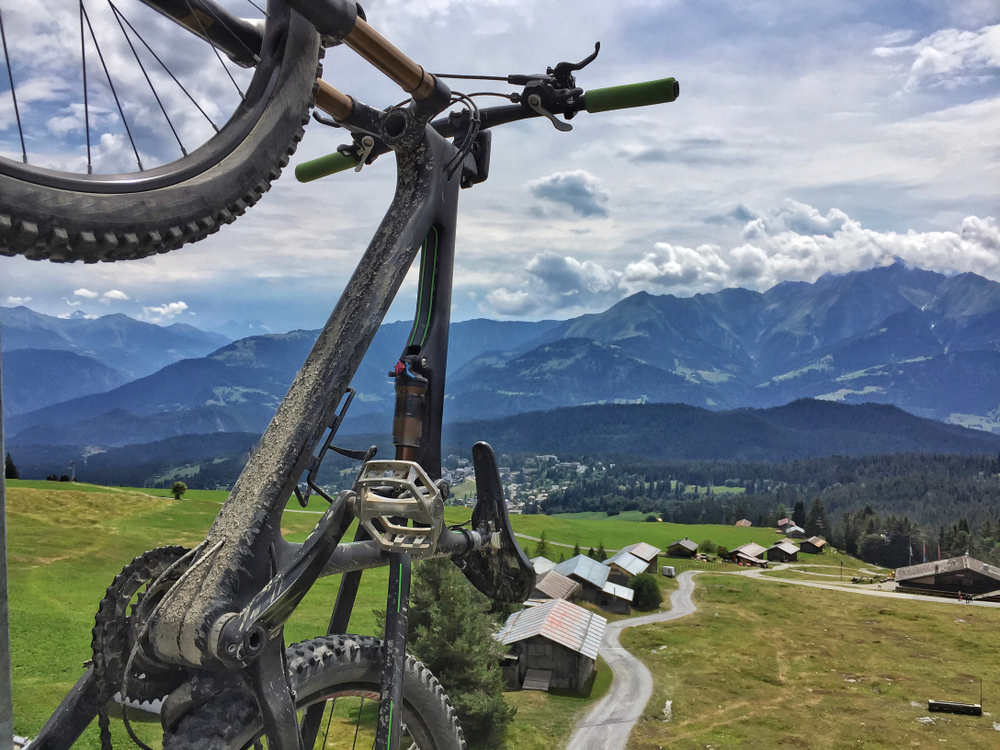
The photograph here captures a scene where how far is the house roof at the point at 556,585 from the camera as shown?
45.5 meters

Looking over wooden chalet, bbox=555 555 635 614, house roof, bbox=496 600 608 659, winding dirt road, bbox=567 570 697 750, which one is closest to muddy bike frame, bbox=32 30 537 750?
winding dirt road, bbox=567 570 697 750

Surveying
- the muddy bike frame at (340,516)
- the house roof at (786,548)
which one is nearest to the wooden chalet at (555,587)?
the muddy bike frame at (340,516)

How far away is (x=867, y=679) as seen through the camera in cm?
3572

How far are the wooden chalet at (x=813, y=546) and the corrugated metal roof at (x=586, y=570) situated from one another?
2090 inches

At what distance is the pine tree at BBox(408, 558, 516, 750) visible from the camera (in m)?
21.9

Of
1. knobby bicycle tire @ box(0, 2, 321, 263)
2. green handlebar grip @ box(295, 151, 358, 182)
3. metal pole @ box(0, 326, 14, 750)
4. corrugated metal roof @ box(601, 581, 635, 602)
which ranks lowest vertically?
corrugated metal roof @ box(601, 581, 635, 602)

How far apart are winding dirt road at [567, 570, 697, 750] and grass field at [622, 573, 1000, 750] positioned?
2.12ft

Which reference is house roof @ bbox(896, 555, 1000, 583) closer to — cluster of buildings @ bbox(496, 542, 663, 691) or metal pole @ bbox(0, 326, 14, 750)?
cluster of buildings @ bbox(496, 542, 663, 691)

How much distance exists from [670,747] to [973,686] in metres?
17.7

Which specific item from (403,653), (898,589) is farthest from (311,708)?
(898,589)

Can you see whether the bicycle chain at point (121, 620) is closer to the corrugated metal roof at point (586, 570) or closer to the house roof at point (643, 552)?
the corrugated metal roof at point (586, 570)

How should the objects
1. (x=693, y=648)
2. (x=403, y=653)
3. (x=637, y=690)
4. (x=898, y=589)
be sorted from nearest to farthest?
(x=403, y=653) → (x=637, y=690) → (x=693, y=648) → (x=898, y=589)

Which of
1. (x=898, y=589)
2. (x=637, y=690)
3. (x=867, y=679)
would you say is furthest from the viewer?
(x=898, y=589)

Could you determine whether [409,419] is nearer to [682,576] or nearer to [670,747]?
[670,747]
